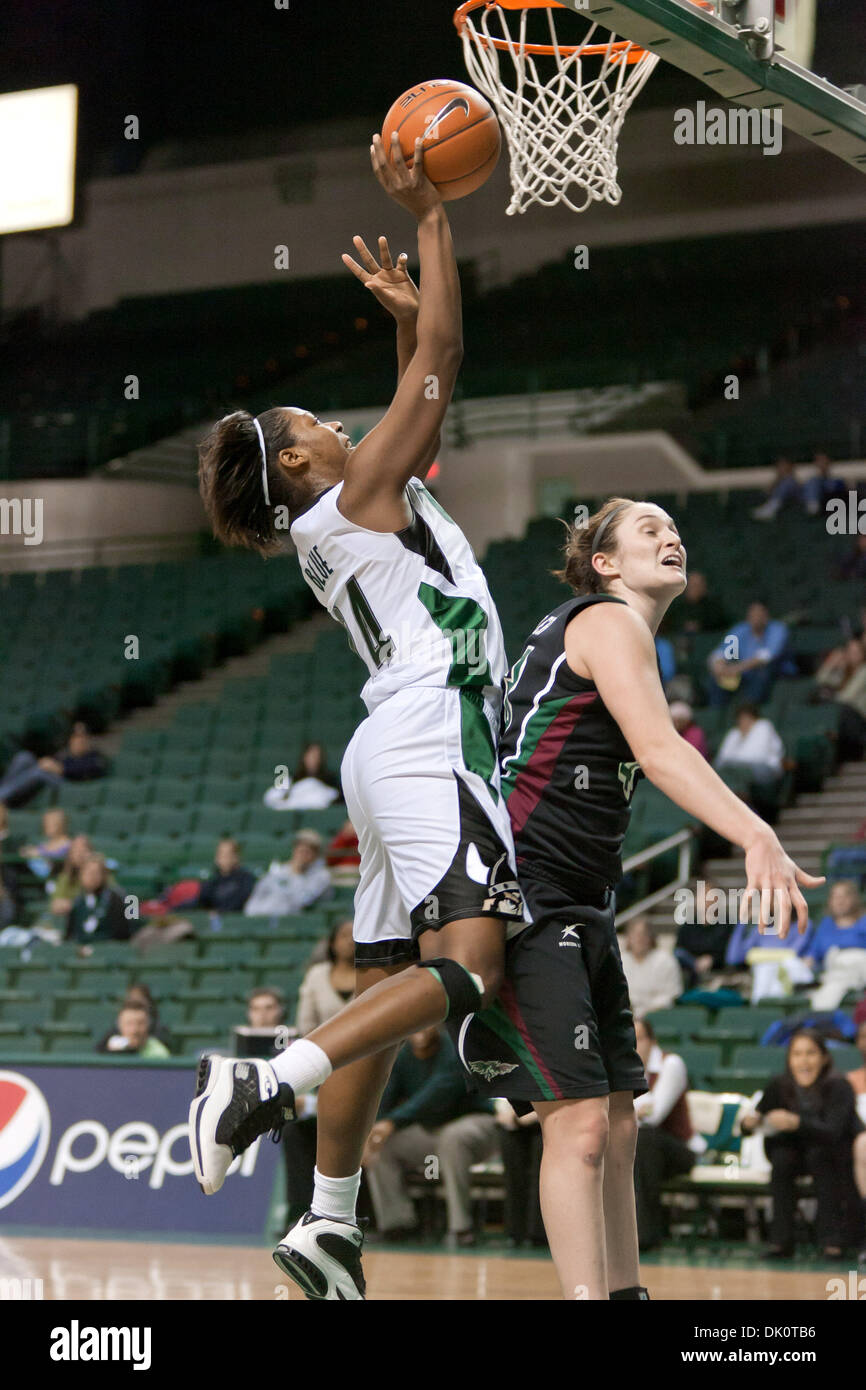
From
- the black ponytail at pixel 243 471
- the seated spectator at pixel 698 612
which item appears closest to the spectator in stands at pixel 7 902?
the seated spectator at pixel 698 612

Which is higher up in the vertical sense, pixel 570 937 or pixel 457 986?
pixel 570 937

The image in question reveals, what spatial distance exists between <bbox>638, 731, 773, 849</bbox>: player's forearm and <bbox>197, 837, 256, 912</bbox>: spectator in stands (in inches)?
328

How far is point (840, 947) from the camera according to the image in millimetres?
9289

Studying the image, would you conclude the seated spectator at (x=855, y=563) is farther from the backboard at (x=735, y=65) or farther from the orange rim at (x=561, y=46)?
the backboard at (x=735, y=65)

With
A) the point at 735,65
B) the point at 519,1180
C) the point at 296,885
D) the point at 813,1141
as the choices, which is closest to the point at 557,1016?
the point at 735,65

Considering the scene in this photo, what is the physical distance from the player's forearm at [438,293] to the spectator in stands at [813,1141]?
16.9 feet

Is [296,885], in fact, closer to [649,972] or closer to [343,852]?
[343,852]

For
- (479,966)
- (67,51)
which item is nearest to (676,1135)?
(479,966)

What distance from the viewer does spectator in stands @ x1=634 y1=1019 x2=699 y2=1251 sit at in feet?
26.8

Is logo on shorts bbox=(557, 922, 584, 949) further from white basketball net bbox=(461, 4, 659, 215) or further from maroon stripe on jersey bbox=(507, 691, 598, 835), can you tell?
white basketball net bbox=(461, 4, 659, 215)

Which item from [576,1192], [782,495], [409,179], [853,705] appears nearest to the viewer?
[576,1192]

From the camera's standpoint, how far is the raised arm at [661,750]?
3.34 m

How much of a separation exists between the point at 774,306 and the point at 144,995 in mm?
12032

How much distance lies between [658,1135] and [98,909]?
5.00 m
